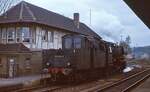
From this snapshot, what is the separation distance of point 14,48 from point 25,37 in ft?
9.82

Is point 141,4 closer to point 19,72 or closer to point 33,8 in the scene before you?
point 19,72

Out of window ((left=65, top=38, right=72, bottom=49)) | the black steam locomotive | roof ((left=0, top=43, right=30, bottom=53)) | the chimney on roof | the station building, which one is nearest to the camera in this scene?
the black steam locomotive

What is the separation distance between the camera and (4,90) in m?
23.1

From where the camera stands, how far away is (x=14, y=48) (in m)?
44.5

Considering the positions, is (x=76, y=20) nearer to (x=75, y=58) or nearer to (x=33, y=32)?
(x=33, y=32)

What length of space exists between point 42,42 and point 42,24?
2.34 meters

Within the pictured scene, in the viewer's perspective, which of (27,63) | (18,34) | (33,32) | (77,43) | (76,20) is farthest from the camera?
(76,20)

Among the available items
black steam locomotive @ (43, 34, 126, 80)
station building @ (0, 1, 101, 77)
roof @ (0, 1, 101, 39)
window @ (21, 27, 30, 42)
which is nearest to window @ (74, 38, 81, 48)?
black steam locomotive @ (43, 34, 126, 80)

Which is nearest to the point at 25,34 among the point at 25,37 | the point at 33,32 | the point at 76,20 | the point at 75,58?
the point at 25,37

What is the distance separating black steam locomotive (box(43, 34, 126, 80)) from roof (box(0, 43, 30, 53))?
43.0ft

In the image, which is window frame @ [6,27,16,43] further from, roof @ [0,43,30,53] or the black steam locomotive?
the black steam locomotive

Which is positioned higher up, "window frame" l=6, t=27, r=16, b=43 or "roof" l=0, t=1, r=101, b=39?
"roof" l=0, t=1, r=101, b=39

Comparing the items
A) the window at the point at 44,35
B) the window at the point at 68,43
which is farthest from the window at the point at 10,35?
the window at the point at 68,43

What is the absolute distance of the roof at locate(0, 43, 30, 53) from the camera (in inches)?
1710
